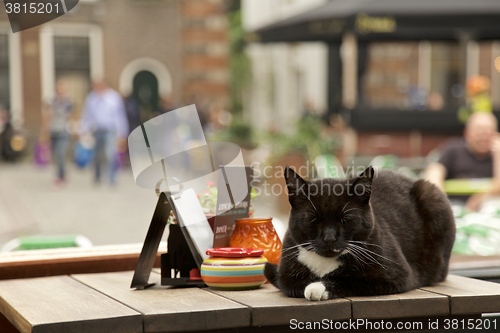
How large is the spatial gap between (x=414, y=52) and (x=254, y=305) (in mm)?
15884

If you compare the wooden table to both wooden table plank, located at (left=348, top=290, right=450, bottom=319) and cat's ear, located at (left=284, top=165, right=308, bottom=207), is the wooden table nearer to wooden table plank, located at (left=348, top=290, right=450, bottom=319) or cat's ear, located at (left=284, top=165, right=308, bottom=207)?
wooden table plank, located at (left=348, top=290, right=450, bottom=319)

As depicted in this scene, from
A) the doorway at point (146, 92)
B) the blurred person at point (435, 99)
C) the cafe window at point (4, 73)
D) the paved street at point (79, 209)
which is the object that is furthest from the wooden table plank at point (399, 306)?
the doorway at point (146, 92)

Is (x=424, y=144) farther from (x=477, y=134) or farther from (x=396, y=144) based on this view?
(x=477, y=134)

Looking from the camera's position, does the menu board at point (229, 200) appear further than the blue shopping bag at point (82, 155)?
No

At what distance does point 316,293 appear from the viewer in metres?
1.53

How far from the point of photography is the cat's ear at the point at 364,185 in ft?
5.26

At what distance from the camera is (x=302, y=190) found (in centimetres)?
165

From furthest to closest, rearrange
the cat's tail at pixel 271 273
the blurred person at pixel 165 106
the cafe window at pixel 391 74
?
1. the blurred person at pixel 165 106
2. the cafe window at pixel 391 74
3. the cat's tail at pixel 271 273

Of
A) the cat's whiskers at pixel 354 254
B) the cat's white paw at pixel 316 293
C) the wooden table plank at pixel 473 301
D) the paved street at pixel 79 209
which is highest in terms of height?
the cat's whiskers at pixel 354 254

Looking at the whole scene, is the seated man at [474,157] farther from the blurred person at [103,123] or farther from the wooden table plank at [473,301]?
the blurred person at [103,123]

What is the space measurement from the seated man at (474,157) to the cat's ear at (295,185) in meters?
3.49

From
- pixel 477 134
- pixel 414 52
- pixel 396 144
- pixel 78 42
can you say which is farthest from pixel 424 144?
pixel 78 42

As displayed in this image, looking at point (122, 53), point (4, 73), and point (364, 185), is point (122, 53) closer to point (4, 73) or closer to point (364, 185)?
point (4, 73)

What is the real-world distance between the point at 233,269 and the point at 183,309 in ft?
0.91
